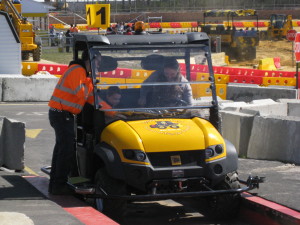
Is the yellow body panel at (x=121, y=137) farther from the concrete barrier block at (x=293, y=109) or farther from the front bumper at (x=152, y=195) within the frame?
the concrete barrier block at (x=293, y=109)

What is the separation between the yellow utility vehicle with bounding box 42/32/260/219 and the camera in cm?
780

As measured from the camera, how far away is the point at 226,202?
8.34m

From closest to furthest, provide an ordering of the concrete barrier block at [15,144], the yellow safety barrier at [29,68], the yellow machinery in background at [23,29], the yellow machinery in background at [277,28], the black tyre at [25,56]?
1. the concrete barrier block at [15,144]
2. the yellow safety barrier at [29,68]
3. the yellow machinery in background at [23,29]
4. the black tyre at [25,56]
5. the yellow machinery in background at [277,28]

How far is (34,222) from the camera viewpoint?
6906 mm

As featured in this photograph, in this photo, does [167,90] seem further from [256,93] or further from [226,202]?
[256,93]

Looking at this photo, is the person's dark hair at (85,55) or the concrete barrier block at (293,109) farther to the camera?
the concrete barrier block at (293,109)

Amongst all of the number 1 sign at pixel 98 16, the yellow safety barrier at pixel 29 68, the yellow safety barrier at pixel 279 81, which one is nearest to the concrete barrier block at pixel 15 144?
the number 1 sign at pixel 98 16

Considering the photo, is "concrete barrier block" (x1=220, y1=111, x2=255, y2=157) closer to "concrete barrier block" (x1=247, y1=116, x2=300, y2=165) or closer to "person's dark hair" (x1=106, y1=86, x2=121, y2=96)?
"concrete barrier block" (x1=247, y1=116, x2=300, y2=165)

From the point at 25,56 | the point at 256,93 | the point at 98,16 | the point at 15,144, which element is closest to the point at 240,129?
A: the point at 15,144

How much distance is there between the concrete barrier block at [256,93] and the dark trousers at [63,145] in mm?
10409

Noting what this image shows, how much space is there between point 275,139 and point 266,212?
126 inches

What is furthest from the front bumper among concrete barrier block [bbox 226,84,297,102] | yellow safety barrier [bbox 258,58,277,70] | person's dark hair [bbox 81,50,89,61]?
yellow safety barrier [bbox 258,58,277,70]

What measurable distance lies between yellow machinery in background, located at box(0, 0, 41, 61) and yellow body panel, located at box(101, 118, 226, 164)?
28640 mm

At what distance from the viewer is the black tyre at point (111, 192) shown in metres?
7.84
